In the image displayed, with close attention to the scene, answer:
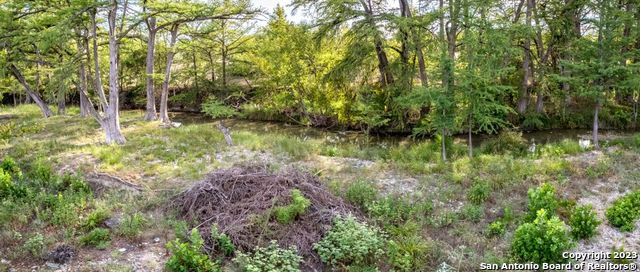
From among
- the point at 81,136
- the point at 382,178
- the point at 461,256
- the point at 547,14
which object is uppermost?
the point at 547,14

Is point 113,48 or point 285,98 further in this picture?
point 285,98

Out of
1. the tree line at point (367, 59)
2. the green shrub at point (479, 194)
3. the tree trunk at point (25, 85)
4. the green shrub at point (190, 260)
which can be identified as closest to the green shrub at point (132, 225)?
the green shrub at point (190, 260)

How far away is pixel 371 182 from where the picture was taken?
9.23 metres

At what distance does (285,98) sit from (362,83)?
4.08 metres

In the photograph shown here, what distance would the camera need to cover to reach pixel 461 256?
6281 millimetres

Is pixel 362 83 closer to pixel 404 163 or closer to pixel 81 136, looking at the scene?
pixel 404 163

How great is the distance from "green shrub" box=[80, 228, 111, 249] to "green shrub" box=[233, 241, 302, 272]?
2330mm

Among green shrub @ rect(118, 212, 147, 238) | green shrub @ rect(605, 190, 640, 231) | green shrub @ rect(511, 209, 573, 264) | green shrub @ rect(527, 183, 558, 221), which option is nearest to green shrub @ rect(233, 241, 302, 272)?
green shrub @ rect(118, 212, 147, 238)

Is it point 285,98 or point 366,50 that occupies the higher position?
point 366,50

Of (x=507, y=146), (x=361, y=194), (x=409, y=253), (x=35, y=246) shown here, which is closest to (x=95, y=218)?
(x=35, y=246)

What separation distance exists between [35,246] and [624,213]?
994 cm

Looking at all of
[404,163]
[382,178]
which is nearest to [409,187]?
[382,178]

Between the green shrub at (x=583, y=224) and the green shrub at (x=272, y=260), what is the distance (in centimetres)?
469

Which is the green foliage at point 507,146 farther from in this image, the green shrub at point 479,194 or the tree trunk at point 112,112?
the tree trunk at point 112,112
